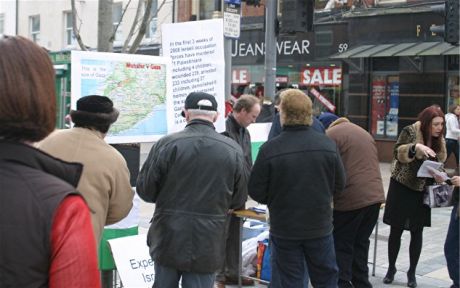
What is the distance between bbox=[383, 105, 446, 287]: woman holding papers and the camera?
555 centimetres

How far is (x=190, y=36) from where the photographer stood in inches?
195

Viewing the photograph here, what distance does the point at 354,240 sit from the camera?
211 inches

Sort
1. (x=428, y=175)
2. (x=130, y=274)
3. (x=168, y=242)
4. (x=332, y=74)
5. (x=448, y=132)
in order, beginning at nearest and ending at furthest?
(x=168, y=242) < (x=130, y=274) < (x=428, y=175) < (x=448, y=132) < (x=332, y=74)

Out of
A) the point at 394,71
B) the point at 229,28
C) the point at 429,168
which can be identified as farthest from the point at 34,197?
the point at 394,71

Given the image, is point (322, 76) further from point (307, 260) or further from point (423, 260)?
point (307, 260)

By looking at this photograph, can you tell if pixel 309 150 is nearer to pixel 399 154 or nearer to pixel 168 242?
pixel 168 242

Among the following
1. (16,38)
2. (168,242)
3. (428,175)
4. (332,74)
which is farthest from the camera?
(332,74)

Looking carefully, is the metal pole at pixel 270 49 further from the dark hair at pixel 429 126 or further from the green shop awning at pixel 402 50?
the green shop awning at pixel 402 50

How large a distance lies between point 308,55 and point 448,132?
6725mm

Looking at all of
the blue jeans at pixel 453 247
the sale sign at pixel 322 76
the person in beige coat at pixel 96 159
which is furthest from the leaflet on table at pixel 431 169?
the sale sign at pixel 322 76

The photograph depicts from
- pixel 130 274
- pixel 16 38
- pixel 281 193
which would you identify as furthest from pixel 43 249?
pixel 130 274

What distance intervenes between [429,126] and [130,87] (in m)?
2.87

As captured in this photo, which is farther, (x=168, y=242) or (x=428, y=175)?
(x=428, y=175)

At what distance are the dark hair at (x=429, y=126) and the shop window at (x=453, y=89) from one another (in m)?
11.3
